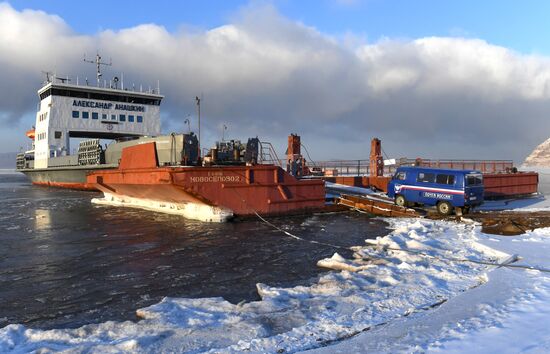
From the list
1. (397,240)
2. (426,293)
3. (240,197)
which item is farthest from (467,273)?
(240,197)

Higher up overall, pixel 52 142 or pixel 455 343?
pixel 52 142

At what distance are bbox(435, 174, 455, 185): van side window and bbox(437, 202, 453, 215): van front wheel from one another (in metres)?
0.78

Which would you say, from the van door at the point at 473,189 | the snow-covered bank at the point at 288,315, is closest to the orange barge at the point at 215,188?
the van door at the point at 473,189

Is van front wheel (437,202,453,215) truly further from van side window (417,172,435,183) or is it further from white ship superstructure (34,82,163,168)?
white ship superstructure (34,82,163,168)

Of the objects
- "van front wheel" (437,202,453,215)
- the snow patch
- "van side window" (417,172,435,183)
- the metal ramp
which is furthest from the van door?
the snow patch

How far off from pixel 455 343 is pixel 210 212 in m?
10.7

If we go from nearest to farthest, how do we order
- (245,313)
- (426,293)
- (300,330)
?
(300,330) < (245,313) < (426,293)

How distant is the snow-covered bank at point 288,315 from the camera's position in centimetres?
425

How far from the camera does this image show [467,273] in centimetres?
687

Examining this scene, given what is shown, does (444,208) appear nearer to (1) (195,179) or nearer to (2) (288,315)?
(1) (195,179)

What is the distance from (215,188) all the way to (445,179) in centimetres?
842

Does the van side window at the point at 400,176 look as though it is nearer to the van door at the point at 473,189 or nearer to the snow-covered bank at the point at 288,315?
the van door at the point at 473,189

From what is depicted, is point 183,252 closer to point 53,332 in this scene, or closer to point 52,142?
point 53,332

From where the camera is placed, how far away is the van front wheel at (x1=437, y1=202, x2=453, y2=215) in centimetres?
1502
